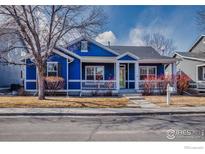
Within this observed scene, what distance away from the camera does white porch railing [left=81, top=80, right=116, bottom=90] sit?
87.4 ft

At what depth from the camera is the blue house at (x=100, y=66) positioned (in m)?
26.8

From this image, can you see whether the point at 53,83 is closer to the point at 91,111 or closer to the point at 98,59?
the point at 98,59

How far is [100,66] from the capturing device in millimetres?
29391

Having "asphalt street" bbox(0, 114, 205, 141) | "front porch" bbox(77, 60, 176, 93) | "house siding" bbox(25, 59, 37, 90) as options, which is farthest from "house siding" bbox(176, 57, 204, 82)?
"asphalt street" bbox(0, 114, 205, 141)

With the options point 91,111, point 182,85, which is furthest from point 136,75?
point 91,111

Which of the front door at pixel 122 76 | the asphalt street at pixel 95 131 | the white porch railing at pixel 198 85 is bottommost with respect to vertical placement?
the asphalt street at pixel 95 131

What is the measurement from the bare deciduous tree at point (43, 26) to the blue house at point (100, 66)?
439 cm

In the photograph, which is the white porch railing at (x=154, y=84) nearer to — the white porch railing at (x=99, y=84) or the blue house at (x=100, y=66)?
the blue house at (x=100, y=66)

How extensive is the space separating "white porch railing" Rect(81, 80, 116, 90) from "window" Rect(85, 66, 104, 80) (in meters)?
2.06

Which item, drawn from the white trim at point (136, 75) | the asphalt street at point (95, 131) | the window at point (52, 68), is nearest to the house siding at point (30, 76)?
the window at point (52, 68)

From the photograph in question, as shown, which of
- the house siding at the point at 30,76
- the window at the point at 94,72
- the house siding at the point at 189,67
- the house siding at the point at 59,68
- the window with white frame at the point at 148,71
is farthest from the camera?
the house siding at the point at 189,67

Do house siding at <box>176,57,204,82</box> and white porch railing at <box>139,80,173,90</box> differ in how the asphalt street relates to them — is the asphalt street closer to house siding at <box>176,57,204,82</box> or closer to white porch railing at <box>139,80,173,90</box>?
white porch railing at <box>139,80,173,90</box>
